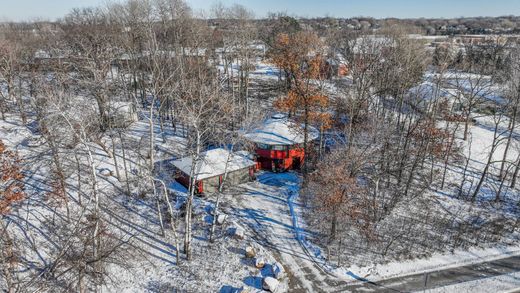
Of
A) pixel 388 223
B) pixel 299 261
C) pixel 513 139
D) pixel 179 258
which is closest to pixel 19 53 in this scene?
pixel 179 258

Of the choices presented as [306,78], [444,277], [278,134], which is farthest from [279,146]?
[444,277]

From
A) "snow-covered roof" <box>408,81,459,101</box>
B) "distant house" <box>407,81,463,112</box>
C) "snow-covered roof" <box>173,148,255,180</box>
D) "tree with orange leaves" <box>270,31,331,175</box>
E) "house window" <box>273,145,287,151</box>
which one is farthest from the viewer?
"snow-covered roof" <box>408,81,459,101</box>

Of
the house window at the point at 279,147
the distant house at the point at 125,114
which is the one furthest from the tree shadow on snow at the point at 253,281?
the distant house at the point at 125,114

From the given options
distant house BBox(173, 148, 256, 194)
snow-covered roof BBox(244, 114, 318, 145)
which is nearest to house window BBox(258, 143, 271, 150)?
snow-covered roof BBox(244, 114, 318, 145)

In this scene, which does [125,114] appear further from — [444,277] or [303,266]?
[444,277]

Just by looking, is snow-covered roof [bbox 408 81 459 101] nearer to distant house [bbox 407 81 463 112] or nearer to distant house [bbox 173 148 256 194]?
distant house [bbox 407 81 463 112]
